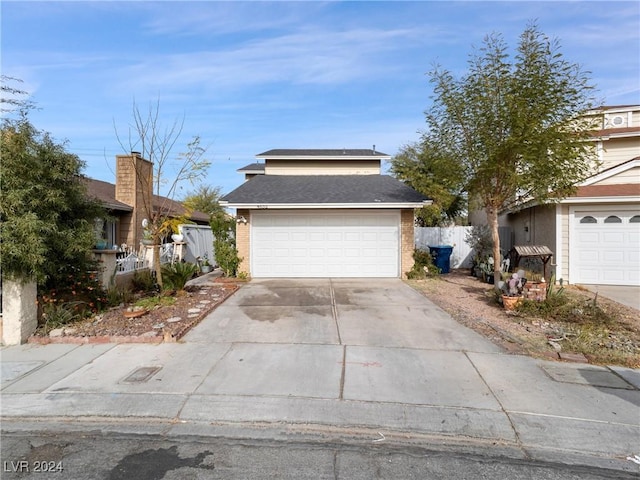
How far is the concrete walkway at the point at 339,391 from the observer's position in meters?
3.97

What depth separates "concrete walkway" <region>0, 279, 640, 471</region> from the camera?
397 cm

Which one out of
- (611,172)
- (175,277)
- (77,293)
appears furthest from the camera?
(611,172)

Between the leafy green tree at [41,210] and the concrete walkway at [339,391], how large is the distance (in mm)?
1464

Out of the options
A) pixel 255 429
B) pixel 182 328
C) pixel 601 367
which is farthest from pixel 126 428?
pixel 601 367

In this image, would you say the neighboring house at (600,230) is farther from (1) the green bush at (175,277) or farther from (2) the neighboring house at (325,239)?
(1) the green bush at (175,277)

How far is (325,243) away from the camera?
44.0 feet

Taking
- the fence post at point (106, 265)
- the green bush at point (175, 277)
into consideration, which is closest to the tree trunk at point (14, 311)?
the fence post at point (106, 265)

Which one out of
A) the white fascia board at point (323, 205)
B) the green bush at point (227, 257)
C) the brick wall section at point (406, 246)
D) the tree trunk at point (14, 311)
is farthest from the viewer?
the brick wall section at point (406, 246)

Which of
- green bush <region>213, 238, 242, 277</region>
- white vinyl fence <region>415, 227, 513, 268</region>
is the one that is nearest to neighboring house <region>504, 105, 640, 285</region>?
white vinyl fence <region>415, 227, 513, 268</region>

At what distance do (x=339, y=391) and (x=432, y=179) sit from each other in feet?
48.8

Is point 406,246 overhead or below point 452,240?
below

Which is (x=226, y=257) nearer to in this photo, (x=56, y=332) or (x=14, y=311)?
(x=56, y=332)

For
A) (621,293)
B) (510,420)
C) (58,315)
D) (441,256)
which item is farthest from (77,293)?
(621,293)

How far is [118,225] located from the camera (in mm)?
16047
